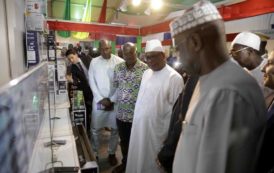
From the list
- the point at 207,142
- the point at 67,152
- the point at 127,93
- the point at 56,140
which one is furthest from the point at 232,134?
the point at 127,93

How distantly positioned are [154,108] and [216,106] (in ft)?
4.61

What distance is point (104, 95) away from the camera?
124 inches

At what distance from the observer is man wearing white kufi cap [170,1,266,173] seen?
81 cm

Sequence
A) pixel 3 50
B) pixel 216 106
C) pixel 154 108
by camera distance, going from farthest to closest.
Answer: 1. pixel 154 108
2. pixel 3 50
3. pixel 216 106

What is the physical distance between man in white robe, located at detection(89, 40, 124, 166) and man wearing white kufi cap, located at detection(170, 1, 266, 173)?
87.1 inches

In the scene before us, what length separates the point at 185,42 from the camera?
36.8 inches

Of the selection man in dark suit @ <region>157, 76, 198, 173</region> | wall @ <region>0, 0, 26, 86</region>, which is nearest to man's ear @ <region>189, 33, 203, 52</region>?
man in dark suit @ <region>157, 76, 198, 173</region>

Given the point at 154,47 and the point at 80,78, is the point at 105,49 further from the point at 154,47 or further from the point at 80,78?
the point at 154,47

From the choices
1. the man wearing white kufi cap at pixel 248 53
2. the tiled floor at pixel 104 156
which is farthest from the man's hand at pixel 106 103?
the man wearing white kufi cap at pixel 248 53

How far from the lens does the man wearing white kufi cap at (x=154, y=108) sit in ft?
7.11

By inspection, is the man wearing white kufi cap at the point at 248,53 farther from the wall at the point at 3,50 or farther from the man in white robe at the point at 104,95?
the wall at the point at 3,50

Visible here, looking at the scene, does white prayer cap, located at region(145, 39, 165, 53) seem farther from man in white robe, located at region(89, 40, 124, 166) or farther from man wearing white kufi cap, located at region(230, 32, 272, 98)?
man in white robe, located at region(89, 40, 124, 166)

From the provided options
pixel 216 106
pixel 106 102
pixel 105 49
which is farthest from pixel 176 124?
pixel 105 49

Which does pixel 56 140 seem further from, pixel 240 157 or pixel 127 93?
pixel 240 157
